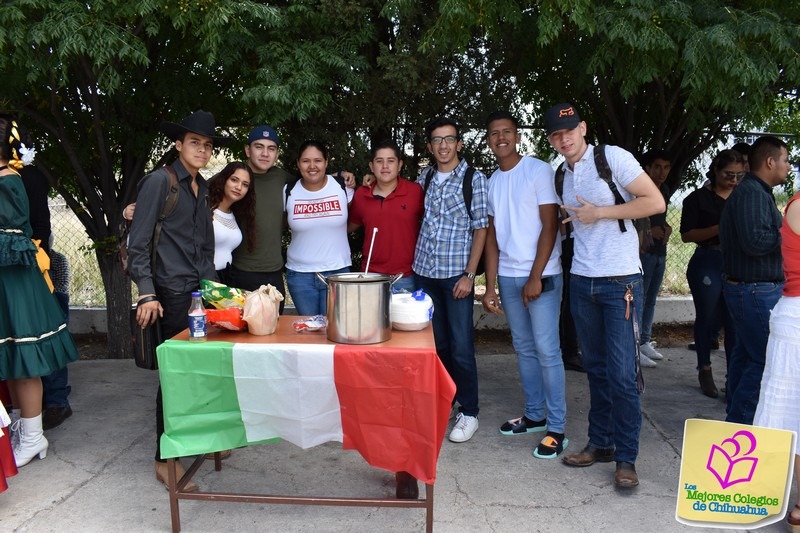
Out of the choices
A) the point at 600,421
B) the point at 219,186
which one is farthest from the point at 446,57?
the point at 600,421

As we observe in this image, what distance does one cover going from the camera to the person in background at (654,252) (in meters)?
5.35

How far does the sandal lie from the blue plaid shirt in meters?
1.14

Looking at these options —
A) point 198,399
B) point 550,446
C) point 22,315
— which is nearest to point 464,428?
point 550,446

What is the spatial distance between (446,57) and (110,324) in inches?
157

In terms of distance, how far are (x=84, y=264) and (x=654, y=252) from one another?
7031mm

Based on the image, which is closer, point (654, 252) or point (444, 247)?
point (444, 247)

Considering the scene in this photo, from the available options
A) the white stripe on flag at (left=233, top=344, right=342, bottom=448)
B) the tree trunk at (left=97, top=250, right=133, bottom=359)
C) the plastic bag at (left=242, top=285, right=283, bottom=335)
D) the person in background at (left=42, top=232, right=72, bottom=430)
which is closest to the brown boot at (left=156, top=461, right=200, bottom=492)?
the white stripe on flag at (left=233, top=344, right=342, bottom=448)

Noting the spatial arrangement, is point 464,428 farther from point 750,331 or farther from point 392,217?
point 750,331

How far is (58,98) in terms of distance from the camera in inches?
218

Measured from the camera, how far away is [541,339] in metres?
3.89

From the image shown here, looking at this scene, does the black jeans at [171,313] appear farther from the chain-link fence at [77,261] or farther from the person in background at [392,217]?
the chain-link fence at [77,261]

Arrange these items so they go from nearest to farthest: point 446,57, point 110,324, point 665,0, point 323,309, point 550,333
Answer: point 665,0, point 550,333, point 323,309, point 446,57, point 110,324

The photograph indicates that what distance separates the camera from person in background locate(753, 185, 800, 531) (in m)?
2.94

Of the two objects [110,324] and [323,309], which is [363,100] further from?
[110,324]
